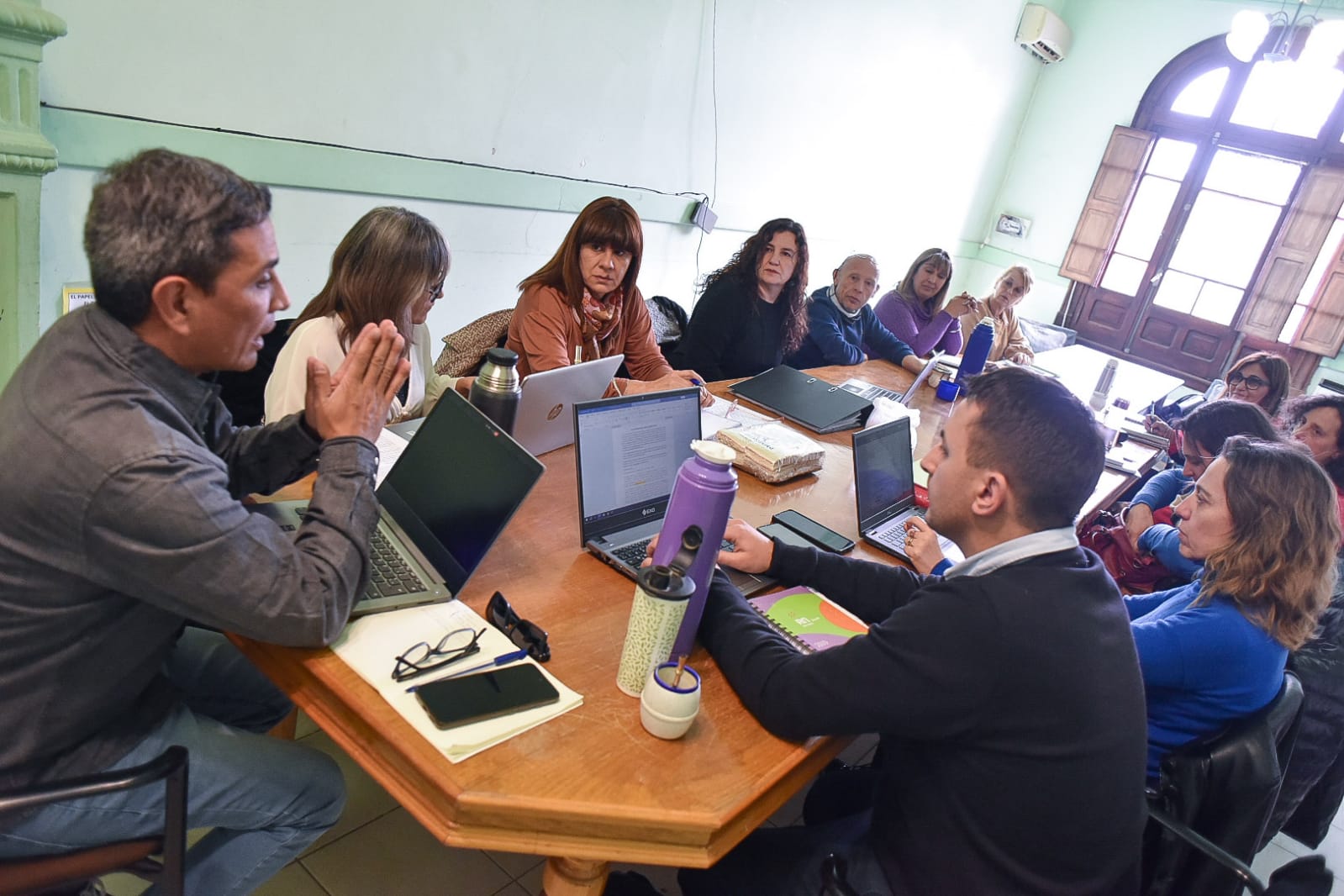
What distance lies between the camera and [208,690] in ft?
4.62

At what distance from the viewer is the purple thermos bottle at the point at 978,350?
333cm

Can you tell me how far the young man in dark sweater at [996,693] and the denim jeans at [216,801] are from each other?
670 mm

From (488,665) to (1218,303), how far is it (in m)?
8.08

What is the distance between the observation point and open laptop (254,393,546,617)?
1232 mm

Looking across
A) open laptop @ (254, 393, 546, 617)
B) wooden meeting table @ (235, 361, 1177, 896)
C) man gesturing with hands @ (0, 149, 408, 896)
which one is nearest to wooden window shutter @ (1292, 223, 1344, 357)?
wooden meeting table @ (235, 361, 1177, 896)

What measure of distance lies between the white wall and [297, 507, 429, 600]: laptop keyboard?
1.79m

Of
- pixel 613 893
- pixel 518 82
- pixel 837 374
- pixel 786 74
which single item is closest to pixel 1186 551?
pixel 613 893

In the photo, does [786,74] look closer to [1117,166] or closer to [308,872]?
[1117,166]

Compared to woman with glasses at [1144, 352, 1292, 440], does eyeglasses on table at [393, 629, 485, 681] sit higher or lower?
lower

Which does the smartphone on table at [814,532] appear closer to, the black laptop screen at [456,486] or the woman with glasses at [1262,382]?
the black laptop screen at [456,486]

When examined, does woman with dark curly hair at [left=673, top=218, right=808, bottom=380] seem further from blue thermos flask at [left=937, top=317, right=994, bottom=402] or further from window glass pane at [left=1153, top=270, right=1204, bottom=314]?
window glass pane at [left=1153, top=270, right=1204, bottom=314]

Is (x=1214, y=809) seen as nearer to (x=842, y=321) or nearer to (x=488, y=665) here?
(x=488, y=665)

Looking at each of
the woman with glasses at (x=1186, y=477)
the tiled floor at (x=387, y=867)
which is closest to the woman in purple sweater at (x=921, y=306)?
the woman with glasses at (x=1186, y=477)

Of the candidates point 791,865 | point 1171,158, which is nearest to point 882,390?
point 791,865
